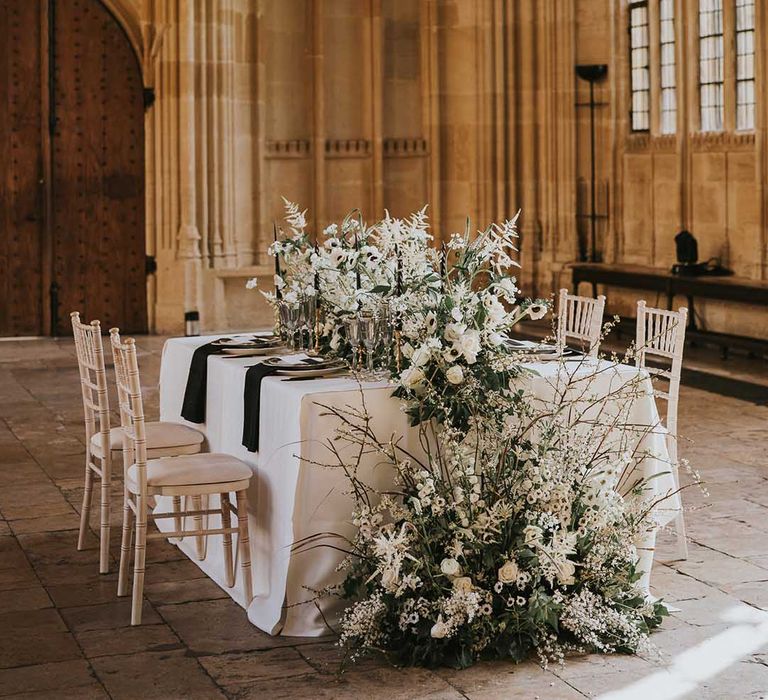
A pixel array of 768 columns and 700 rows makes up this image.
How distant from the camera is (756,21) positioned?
35.9 ft

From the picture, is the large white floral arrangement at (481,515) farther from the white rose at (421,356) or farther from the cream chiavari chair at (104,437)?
the cream chiavari chair at (104,437)

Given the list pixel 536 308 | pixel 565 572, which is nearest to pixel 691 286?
pixel 536 308

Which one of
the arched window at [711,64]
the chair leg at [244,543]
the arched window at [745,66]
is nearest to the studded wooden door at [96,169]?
the arched window at [711,64]

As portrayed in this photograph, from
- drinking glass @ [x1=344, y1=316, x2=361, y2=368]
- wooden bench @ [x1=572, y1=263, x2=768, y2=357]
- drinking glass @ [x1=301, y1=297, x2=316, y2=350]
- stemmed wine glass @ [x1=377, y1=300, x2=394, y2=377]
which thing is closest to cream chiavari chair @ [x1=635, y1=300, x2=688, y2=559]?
stemmed wine glass @ [x1=377, y1=300, x2=394, y2=377]

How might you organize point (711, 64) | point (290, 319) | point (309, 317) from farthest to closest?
point (711, 64), point (290, 319), point (309, 317)

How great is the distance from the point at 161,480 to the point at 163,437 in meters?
0.71

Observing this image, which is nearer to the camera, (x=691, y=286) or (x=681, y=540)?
(x=681, y=540)

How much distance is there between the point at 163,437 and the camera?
5.41m

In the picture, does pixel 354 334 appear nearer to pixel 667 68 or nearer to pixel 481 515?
pixel 481 515

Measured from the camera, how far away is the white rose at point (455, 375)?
14.7 ft

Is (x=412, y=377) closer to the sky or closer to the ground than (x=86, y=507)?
closer to the sky

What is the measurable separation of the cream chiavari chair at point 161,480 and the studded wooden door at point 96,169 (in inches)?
328

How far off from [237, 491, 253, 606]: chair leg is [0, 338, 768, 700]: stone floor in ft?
0.34

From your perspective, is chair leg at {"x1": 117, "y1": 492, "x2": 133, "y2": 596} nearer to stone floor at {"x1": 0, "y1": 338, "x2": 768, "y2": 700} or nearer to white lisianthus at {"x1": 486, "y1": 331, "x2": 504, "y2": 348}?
stone floor at {"x1": 0, "y1": 338, "x2": 768, "y2": 700}
